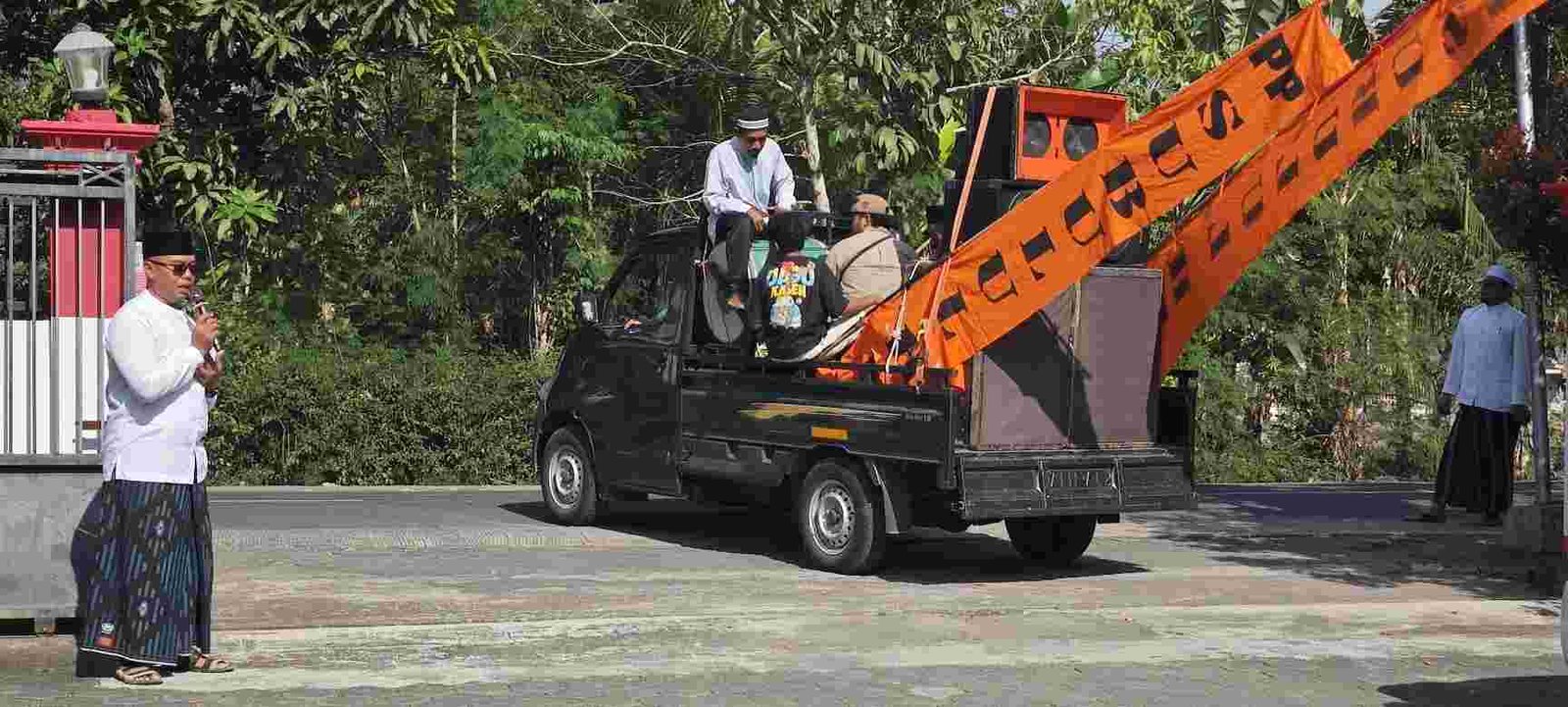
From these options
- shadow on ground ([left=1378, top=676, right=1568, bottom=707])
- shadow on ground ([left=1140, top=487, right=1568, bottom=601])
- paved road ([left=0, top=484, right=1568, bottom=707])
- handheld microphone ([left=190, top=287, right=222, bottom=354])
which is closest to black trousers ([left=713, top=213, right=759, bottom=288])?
paved road ([left=0, top=484, right=1568, bottom=707])

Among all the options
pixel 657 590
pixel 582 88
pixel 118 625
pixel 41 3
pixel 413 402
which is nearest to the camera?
pixel 118 625

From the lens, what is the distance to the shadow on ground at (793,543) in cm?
1285

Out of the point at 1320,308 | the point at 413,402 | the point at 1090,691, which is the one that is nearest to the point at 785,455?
the point at 1090,691

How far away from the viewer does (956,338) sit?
11789 mm

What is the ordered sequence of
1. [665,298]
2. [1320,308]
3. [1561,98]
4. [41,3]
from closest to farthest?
[1561,98] < [665,298] < [41,3] < [1320,308]

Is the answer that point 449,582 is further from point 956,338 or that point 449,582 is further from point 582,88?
point 582,88

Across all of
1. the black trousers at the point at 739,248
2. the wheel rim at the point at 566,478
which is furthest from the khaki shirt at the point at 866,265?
the wheel rim at the point at 566,478

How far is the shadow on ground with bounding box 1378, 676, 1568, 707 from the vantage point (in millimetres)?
8219

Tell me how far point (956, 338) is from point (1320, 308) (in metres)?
14.5

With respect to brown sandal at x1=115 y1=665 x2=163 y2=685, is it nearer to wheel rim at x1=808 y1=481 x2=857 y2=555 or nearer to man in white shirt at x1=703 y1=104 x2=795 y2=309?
wheel rim at x1=808 y1=481 x2=857 y2=555

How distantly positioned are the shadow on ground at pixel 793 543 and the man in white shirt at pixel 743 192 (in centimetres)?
189

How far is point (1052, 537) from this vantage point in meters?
13.3

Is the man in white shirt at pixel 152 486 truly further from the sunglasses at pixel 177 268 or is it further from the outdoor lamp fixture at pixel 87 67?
the outdoor lamp fixture at pixel 87 67

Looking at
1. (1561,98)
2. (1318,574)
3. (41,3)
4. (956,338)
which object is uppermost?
(41,3)
